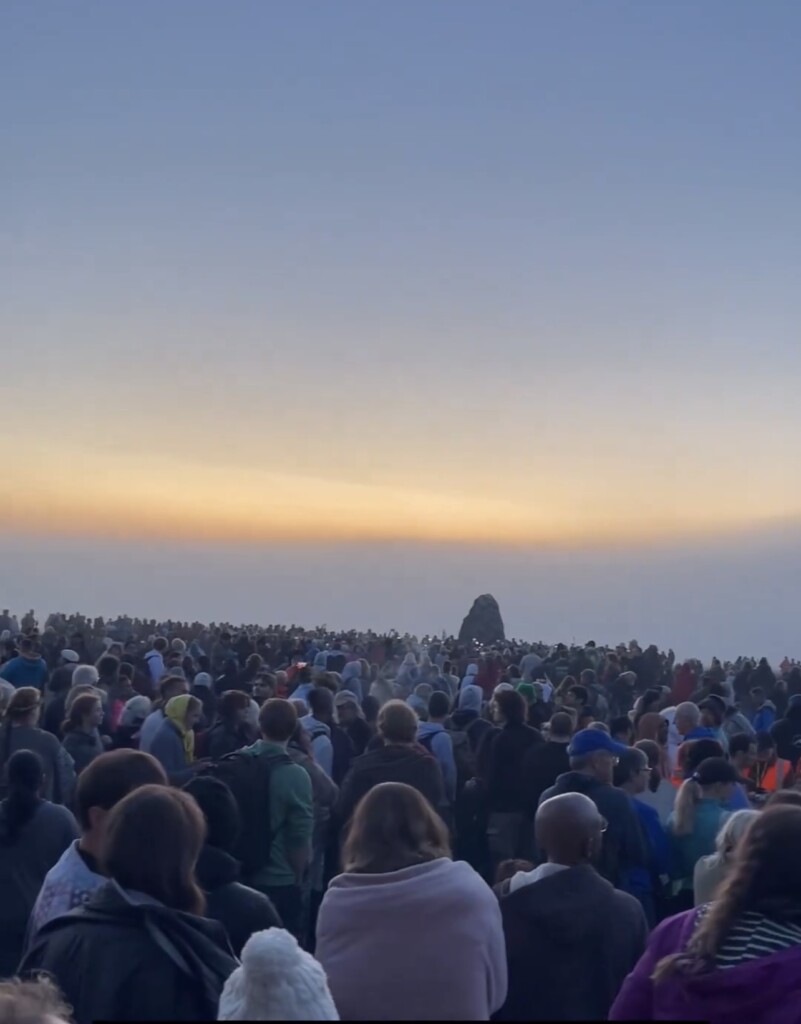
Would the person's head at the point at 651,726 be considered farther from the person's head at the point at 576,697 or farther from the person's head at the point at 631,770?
the person's head at the point at 631,770

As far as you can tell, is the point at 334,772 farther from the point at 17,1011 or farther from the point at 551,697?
the point at 17,1011

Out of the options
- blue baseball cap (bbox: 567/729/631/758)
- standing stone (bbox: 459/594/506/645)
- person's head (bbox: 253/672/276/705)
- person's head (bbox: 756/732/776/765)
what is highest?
standing stone (bbox: 459/594/506/645)

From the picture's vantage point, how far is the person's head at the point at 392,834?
12.9 ft

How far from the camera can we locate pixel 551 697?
15094 mm

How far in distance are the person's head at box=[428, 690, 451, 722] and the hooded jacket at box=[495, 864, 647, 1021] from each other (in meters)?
5.36

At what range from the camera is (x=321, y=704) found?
9.63m

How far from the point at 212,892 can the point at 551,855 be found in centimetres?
132

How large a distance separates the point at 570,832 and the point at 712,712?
22.6 ft

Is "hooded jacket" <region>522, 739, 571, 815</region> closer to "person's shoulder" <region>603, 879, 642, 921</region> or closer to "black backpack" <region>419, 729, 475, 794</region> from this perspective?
"black backpack" <region>419, 729, 475, 794</region>

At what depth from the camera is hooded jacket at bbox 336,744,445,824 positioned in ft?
24.3

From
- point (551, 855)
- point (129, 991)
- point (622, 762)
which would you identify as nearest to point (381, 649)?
point (622, 762)

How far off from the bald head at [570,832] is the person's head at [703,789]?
6.50ft

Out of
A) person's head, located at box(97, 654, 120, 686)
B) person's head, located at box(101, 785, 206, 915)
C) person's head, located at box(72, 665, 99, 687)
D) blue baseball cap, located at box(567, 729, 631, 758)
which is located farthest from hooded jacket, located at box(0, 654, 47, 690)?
person's head, located at box(101, 785, 206, 915)

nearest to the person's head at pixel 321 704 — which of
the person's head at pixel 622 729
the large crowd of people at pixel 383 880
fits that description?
the large crowd of people at pixel 383 880
